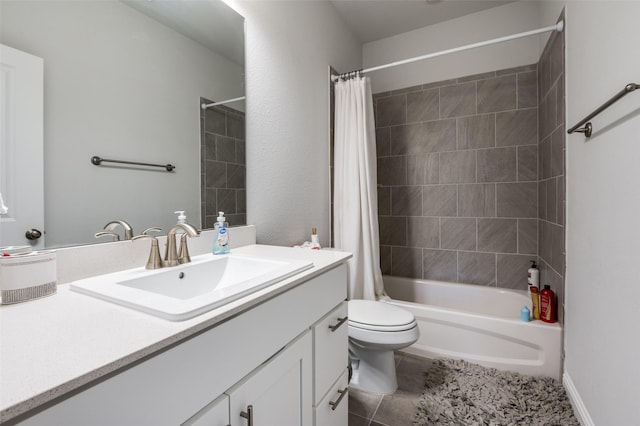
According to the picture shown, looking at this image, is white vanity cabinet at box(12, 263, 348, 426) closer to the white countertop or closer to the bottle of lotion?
the white countertop

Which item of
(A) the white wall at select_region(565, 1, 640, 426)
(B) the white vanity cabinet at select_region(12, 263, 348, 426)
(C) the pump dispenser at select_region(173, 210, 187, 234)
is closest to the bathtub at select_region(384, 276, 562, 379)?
(A) the white wall at select_region(565, 1, 640, 426)

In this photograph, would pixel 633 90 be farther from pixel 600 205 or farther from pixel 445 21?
pixel 445 21

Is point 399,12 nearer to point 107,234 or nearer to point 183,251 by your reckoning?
point 183,251

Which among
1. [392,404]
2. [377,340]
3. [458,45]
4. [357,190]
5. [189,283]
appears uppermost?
[458,45]

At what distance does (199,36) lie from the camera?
1301mm

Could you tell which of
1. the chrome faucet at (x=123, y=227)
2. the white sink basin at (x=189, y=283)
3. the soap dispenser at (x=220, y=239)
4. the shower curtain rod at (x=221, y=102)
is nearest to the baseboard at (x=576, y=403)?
the white sink basin at (x=189, y=283)

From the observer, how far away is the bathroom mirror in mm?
840

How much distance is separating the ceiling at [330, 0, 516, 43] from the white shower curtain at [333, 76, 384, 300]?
60 cm

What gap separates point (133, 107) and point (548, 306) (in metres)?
2.28

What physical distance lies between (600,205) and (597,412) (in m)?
0.83

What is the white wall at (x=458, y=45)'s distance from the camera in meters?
2.30

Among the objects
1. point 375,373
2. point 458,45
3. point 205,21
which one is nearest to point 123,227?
point 205,21

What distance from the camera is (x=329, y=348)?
109 centimetres

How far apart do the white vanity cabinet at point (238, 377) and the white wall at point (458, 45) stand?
223 cm
